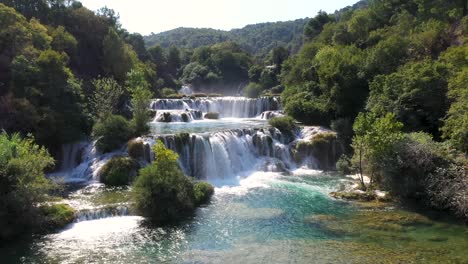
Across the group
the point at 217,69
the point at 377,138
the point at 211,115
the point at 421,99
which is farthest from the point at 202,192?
the point at 217,69

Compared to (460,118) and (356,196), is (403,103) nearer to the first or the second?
(460,118)

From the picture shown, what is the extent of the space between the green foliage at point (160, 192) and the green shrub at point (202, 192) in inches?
77.4

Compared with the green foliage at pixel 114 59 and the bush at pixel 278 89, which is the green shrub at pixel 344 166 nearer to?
the green foliage at pixel 114 59

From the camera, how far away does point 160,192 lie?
2452 centimetres

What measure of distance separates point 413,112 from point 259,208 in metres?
16.8

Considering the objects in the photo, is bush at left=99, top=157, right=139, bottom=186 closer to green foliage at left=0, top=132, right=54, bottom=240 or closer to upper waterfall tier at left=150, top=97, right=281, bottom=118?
green foliage at left=0, top=132, right=54, bottom=240

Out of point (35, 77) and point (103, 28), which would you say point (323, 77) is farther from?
point (103, 28)

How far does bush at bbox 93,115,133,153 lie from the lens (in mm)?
35344

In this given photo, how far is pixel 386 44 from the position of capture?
44219mm

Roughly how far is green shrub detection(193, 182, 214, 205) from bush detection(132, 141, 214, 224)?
6.23ft

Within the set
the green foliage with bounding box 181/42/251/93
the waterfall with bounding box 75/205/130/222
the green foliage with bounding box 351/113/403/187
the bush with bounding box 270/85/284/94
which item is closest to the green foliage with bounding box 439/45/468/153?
the green foliage with bounding box 351/113/403/187

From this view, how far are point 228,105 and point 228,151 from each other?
27.1 m

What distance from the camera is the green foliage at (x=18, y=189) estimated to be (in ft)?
70.4

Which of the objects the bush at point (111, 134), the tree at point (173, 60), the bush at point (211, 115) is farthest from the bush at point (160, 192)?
the tree at point (173, 60)
